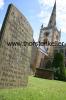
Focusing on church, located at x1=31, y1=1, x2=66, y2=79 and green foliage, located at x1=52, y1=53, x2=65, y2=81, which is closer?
green foliage, located at x1=52, y1=53, x2=65, y2=81

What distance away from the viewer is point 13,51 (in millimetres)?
7605

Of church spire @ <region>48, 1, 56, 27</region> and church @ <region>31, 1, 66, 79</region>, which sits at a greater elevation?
church spire @ <region>48, 1, 56, 27</region>

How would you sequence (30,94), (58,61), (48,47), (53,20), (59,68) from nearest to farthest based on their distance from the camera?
(30,94), (59,68), (58,61), (48,47), (53,20)

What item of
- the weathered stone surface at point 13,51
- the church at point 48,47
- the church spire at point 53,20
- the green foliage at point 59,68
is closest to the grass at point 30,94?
the weathered stone surface at point 13,51

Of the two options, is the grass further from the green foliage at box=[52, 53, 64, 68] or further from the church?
the church

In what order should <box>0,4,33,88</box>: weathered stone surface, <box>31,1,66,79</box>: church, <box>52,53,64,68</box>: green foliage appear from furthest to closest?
<box>31,1,66,79</box>: church < <box>52,53,64,68</box>: green foliage < <box>0,4,33,88</box>: weathered stone surface

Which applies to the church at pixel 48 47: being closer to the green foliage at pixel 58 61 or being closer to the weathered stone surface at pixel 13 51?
the green foliage at pixel 58 61

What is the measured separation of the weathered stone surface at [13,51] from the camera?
6.93m

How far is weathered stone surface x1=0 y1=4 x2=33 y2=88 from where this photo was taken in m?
6.93

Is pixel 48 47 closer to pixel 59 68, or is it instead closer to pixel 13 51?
pixel 59 68

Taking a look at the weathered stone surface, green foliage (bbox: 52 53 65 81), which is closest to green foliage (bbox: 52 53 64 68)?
green foliage (bbox: 52 53 65 81)

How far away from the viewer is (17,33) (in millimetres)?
7867

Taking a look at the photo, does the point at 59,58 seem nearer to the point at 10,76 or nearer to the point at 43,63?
the point at 43,63

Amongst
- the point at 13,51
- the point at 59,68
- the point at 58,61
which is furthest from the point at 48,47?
the point at 13,51
